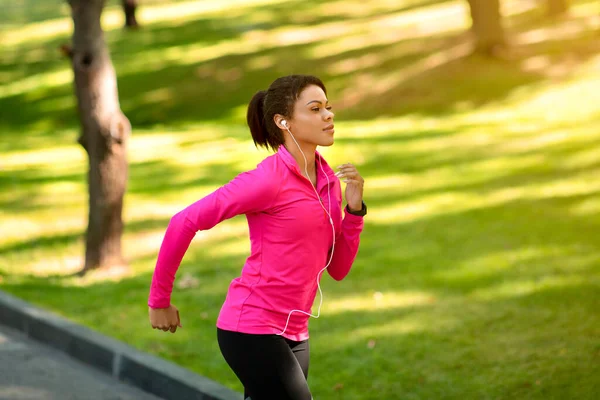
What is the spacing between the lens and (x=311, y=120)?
3.65 metres

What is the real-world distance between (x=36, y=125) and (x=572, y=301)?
1645 cm

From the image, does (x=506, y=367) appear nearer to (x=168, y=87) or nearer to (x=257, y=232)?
(x=257, y=232)

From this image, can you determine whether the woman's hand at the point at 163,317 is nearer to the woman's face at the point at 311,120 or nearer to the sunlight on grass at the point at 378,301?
the woman's face at the point at 311,120

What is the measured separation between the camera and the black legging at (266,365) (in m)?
3.56

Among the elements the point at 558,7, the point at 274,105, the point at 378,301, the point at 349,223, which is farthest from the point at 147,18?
the point at 349,223

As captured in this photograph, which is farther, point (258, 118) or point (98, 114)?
point (98, 114)

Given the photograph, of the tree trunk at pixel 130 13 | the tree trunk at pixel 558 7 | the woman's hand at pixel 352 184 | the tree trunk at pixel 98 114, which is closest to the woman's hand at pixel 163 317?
the woman's hand at pixel 352 184

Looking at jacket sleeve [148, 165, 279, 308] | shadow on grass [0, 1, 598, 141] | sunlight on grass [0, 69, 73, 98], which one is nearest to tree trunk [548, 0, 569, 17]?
shadow on grass [0, 1, 598, 141]

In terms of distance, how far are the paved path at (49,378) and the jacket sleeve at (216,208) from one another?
8.39 ft

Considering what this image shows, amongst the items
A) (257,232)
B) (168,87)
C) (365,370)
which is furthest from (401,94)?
(257,232)

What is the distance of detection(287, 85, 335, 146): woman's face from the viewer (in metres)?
3.65

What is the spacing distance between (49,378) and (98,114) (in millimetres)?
2832

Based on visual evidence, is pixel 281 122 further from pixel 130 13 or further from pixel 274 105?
pixel 130 13

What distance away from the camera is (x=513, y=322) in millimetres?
6395
